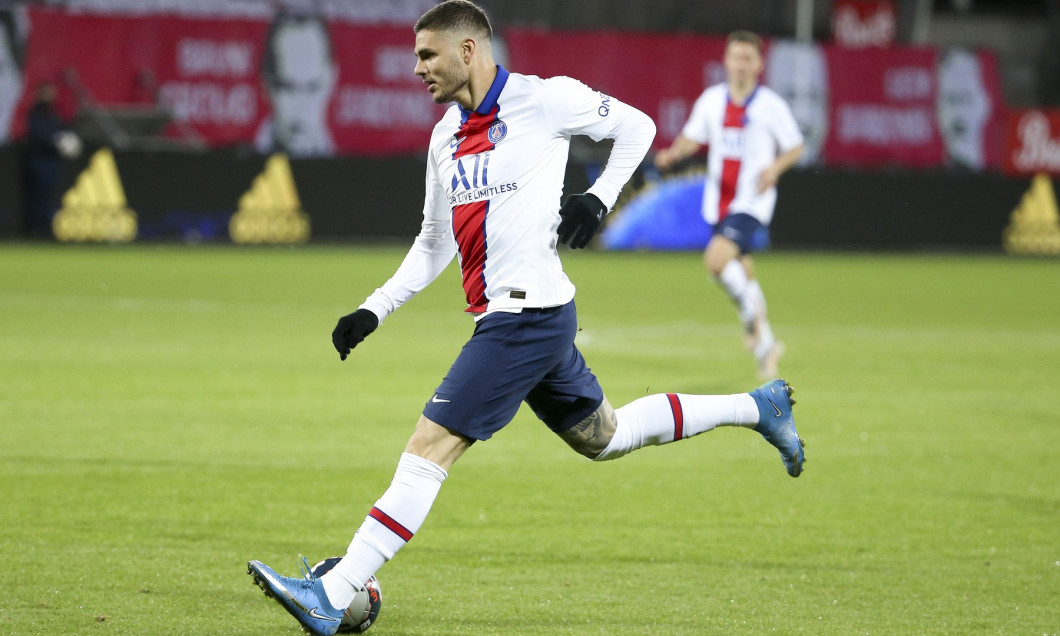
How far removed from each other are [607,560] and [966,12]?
3382 cm

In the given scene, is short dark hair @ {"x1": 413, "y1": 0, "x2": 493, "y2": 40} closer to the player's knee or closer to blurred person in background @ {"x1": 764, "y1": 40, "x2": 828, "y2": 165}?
the player's knee

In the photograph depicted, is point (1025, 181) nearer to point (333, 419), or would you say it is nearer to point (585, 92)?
point (333, 419)

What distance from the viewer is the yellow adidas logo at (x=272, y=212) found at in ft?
80.6

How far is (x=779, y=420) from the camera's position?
5.93 m

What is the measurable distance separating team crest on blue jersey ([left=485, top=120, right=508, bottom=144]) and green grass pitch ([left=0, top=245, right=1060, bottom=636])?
158cm

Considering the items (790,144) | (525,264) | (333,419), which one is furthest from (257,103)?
(525,264)

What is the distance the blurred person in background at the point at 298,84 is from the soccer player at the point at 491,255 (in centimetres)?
2169

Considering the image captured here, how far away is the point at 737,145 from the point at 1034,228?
17.3 m

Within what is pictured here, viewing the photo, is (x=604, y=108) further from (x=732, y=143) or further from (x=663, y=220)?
(x=663, y=220)

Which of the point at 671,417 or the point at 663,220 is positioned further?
the point at 663,220

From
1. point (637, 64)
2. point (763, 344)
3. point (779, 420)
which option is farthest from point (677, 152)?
point (637, 64)

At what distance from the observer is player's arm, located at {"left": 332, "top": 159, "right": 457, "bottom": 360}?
5.31 m

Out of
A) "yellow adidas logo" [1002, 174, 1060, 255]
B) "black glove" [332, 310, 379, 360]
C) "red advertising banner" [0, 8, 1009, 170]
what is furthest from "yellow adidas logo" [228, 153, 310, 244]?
"black glove" [332, 310, 379, 360]

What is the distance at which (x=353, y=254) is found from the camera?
23984 millimetres
